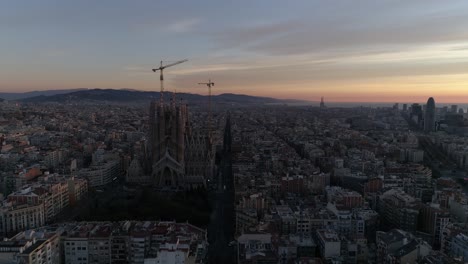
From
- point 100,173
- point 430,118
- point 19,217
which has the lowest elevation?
point 19,217

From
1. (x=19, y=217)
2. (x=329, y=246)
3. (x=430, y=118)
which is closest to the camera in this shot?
(x=329, y=246)

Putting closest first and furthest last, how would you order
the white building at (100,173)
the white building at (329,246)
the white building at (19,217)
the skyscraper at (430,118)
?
the white building at (329,246) < the white building at (19,217) < the white building at (100,173) < the skyscraper at (430,118)

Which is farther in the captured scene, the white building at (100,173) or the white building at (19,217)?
the white building at (100,173)

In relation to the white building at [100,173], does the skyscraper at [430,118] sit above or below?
above

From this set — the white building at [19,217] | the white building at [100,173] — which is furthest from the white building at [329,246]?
the white building at [100,173]

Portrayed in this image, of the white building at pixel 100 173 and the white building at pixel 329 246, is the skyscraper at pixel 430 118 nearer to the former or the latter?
the white building at pixel 100 173

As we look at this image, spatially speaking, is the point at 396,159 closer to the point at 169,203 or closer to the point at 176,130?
the point at 176,130

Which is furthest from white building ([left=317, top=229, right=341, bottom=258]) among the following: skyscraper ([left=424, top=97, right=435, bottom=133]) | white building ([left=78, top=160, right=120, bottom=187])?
skyscraper ([left=424, top=97, right=435, bottom=133])

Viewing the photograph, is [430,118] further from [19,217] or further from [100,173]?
[19,217]

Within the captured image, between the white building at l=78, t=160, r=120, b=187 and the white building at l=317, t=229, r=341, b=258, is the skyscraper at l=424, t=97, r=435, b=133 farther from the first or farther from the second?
the white building at l=317, t=229, r=341, b=258

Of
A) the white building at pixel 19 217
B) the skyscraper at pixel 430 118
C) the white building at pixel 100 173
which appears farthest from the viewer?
the skyscraper at pixel 430 118

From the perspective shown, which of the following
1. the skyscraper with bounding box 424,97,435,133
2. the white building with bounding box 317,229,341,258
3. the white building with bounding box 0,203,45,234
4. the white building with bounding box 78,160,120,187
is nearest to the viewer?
the white building with bounding box 317,229,341,258

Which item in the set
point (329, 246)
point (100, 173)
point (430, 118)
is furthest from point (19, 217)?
point (430, 118)
